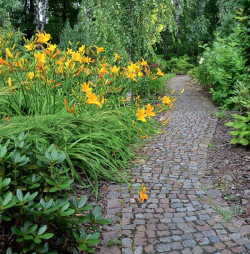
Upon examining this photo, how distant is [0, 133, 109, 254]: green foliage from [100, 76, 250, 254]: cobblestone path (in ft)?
1.03

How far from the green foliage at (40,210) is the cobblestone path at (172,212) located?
1.03ft

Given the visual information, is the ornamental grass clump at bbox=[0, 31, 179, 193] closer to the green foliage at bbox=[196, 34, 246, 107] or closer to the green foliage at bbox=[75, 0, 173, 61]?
the green foliage at bbox=[75, 0, 173, 61]

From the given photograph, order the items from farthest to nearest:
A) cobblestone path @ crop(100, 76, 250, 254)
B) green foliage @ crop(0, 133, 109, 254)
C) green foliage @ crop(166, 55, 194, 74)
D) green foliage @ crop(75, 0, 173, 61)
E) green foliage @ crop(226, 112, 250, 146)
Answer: green foliage @ crop(166, 55, 194, 74) < green foliage @ crop(75, 0, 173, 61) < green foliage @ crop(226, 112, 250, 146) < cobblestone path @ crop(100, 76, 250, 254) < green foliage @ crop(0, 133, 109, 254)

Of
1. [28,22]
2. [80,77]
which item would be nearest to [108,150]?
[80,77]

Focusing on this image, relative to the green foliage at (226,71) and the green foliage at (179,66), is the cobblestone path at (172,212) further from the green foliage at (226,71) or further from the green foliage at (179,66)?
the green foliage at (179,66)

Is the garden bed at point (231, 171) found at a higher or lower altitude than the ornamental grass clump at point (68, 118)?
lower

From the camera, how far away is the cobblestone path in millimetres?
1977

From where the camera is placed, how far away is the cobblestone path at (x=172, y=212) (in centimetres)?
198

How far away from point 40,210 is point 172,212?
117cm

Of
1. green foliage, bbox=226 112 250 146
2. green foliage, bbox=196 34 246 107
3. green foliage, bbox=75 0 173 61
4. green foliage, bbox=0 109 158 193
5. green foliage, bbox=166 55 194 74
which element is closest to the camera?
green foliage, bbox=0 109 158 193

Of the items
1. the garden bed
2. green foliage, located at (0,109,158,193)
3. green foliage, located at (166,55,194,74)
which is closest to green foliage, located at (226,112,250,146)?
the garden bed

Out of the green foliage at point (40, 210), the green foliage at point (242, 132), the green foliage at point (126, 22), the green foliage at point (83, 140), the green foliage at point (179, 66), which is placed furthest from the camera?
the green foliage at point (179, 66)

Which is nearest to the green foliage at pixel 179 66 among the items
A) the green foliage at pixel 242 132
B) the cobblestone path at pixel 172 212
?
the green foliage at pixel 242 132

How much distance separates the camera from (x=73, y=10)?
840 inches
